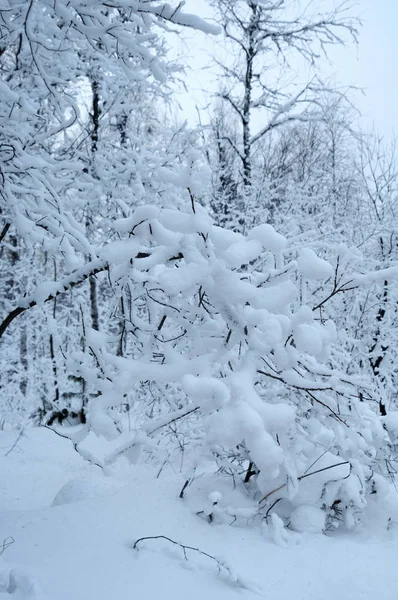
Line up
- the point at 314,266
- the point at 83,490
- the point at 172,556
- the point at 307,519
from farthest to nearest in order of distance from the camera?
the point at 83,490, the point at 307,519, the point at 172,556, the point at 314,266

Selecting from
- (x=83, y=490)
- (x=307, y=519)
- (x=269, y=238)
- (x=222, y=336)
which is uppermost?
(x=269, y=238)

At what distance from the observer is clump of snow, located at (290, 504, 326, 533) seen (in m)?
3.28

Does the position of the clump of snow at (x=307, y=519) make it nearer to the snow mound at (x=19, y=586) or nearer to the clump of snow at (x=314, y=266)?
the snow mound at (x=19, y=586)

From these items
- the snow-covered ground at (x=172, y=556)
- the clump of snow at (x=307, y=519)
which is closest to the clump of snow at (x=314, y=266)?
the snow-covered ground at (x=172, y=556)

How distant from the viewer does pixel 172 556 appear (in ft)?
8.83

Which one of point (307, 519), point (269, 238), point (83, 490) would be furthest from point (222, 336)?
point (83, 490)

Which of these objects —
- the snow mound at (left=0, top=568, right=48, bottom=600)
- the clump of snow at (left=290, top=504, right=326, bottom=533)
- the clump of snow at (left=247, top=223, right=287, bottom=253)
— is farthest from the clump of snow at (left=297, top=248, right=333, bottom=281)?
the clump of snow at (left=290, top=504, right=326, bottom=533)

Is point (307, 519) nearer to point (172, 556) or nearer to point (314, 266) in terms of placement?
point (172, 556)

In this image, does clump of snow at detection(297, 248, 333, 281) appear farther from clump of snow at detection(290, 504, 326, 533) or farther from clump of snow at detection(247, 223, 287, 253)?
clump of snow at detection(290, 504, 326, 533)

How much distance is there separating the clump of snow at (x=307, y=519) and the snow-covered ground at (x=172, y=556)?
0.09 meters

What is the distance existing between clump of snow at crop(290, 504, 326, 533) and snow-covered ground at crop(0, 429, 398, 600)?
3.3 inches

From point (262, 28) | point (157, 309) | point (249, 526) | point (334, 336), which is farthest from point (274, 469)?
point (262, 28)

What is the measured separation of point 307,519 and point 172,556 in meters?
1.19

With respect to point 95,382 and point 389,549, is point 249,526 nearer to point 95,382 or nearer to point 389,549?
point 389,549
